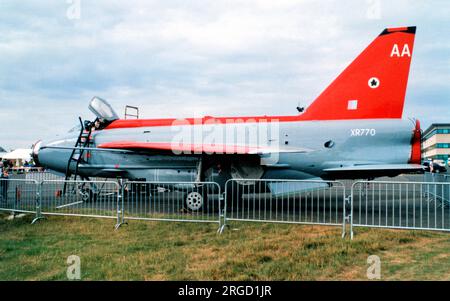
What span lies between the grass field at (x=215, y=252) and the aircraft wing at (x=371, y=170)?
126 inches

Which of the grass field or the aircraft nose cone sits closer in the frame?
the grass field

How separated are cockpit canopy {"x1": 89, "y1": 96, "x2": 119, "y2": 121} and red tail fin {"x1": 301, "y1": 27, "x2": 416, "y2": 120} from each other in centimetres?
767

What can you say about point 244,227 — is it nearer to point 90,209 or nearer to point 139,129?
point 90,209

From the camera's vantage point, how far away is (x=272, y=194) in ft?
30.3

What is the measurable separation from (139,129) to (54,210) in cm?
408

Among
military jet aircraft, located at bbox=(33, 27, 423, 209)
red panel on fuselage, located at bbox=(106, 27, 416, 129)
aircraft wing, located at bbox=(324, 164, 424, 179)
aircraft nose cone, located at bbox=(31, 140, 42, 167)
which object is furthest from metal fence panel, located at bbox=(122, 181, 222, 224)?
aircraft nose cone, located at bbox=(31, 140, 42, 167)

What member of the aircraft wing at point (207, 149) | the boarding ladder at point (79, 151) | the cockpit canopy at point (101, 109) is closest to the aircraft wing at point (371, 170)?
the aircraft wing at point (207, 149)

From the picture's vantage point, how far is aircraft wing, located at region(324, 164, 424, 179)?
10.1 m

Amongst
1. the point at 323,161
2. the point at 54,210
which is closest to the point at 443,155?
the point at 323,161

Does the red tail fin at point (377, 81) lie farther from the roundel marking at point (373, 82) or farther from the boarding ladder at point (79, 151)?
the boarding ladder at point (79, 151)

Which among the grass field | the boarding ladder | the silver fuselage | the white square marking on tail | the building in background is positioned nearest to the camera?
the grass field

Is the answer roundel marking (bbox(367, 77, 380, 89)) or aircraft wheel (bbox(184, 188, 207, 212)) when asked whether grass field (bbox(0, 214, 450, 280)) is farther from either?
roundel marking (bbox(367, 77, 380, 89))

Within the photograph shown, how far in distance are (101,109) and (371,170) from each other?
30.4ft
